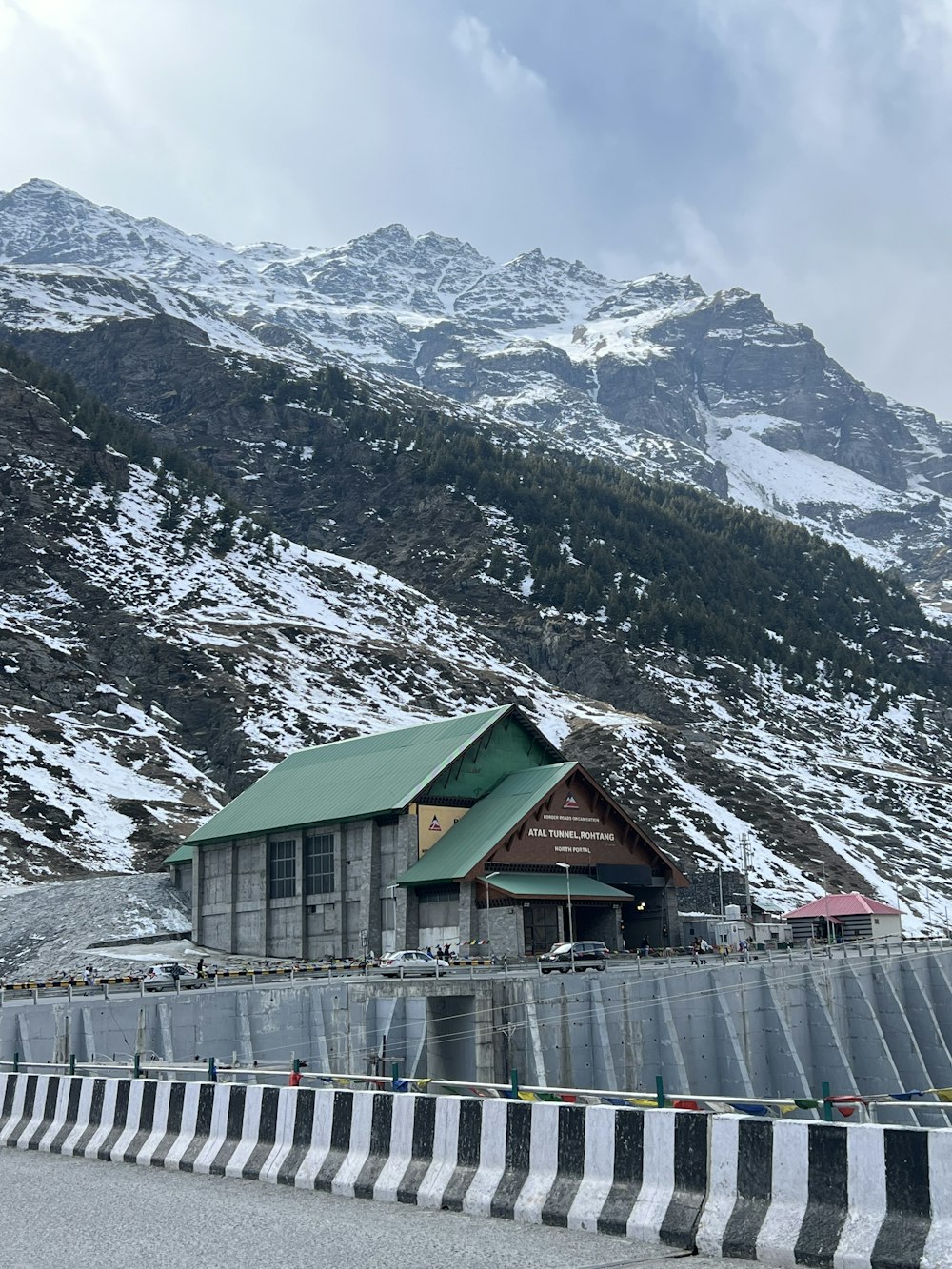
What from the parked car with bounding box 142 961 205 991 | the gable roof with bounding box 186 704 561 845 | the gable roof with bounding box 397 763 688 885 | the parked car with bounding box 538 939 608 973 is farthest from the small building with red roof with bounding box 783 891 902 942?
the parked car with bounding box 142 961 205 991

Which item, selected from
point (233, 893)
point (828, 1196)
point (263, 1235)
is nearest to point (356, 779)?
point (233, 893)

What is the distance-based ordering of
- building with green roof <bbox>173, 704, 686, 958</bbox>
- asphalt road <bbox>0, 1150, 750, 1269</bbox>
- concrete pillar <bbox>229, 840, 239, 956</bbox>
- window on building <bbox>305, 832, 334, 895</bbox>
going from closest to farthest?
1. asphalt road <bbox>0, 1150, 750, 1269</bbox>
2. building with green roof <bbox>173, 704, 686, 958</bbox>
3. window on building <bbox>305, 832, 334, 895</bbox>
4. concrete pillar <bbox>229, 840, 239, 956</bbox>

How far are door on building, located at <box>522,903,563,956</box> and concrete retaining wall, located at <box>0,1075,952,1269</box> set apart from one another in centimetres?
4943

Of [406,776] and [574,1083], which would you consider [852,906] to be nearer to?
[406,776]

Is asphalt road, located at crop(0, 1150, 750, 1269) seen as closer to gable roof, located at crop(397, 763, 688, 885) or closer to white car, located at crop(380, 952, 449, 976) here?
white car, located at crop(380, 952, 449, 976)

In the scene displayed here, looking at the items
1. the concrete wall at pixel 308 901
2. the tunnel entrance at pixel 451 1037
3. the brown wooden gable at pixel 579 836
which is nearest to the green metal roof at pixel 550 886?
the brown wooden gable at pixel 579 836

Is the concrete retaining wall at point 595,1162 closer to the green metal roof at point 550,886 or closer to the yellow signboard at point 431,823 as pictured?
the green metal roof at point 550,886

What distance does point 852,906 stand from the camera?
8400cm

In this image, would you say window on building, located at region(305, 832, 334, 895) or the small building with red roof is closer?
window on building, located at region(305, 832, 334, 895)

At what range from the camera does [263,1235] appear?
43.0 feet

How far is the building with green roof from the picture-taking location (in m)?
67.8

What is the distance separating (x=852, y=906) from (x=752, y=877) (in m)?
30.6

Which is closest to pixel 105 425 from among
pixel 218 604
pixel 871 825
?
pixel 218 604

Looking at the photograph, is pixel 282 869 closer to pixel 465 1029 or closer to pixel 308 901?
pixel 308 901
